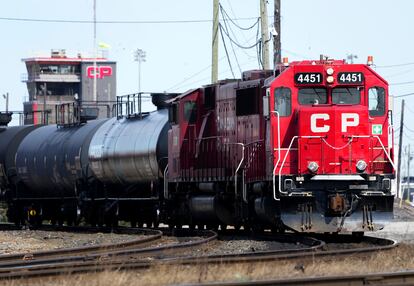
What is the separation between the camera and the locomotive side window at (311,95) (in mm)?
21641

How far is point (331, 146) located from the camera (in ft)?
69.4

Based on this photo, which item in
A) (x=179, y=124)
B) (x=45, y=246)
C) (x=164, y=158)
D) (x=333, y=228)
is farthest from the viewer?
(x=164, y=158)

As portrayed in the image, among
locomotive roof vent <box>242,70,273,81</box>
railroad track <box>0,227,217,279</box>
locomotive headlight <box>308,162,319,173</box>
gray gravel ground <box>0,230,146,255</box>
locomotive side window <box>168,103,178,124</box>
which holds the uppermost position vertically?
locomotive roof vent <box>242,70,273,81</box>

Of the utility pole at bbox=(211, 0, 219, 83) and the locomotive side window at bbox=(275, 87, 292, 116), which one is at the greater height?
the utility pole at bbox=(211, 0, 219, 83)

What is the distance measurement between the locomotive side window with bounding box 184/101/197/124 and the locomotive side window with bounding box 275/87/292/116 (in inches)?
204

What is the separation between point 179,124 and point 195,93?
112 centimetres

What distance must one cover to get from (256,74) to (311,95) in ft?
7.49

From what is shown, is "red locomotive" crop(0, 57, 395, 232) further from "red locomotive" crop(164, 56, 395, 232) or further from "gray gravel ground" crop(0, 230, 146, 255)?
"gray gravel ground" crop(0, 230, 146, 255)

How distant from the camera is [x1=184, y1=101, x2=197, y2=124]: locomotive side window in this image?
26.5 meters

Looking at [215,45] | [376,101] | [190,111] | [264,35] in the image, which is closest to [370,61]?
[376,101]

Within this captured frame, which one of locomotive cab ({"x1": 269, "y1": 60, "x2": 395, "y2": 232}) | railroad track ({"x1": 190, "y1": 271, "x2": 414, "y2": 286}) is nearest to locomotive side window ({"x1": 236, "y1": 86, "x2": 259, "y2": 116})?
locomotive cab ({"x1": 269, "y1": 60, "x2": 395, "y2": 232})

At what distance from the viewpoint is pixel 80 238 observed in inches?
992

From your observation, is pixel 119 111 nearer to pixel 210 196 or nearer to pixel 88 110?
pixel 88 110

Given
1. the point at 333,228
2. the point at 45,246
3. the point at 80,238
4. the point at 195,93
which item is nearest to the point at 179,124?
the point at 195,93
